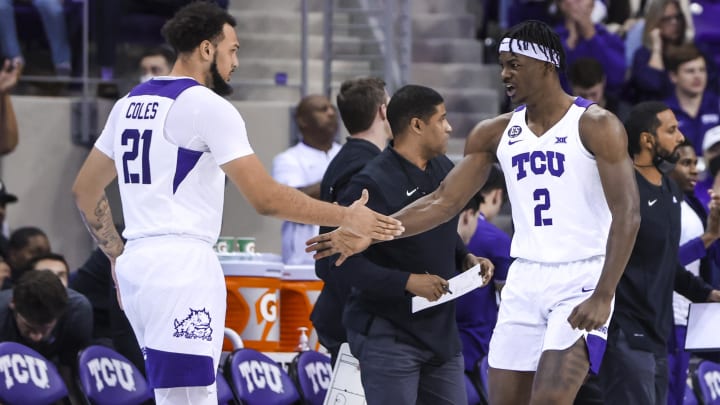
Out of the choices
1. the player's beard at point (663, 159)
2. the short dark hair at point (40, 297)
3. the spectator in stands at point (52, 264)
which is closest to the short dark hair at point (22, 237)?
the spectator in stands at point (52, 264)

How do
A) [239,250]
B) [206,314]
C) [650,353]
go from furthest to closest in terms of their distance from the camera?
[239,250]
[650,353]
[206,314]

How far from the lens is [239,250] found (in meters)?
8.99

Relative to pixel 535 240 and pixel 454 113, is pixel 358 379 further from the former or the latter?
pixel 454 113

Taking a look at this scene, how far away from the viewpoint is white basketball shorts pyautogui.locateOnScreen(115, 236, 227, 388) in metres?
5.35

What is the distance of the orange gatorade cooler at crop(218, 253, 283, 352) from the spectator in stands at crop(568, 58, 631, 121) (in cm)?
377

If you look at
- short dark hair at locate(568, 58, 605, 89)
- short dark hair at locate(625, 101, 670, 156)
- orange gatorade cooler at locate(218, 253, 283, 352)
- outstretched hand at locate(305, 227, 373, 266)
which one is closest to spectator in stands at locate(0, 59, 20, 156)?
orange gatorade cooler at locate(218, 253, 283, 352)

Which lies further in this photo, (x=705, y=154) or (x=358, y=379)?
(x=705, y=154)

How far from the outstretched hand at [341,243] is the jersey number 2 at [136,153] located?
94 cm

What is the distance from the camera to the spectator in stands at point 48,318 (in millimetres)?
7777

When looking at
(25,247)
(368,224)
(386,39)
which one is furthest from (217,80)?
(386,39)

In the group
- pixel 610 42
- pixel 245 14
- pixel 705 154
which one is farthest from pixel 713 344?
pixel 245 14

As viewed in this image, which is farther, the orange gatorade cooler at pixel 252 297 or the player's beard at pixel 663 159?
the orange gatorade cooler at pixel 252 297

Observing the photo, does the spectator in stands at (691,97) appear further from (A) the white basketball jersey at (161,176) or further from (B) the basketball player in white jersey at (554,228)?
(A) the white basketball jersey at (161,176)

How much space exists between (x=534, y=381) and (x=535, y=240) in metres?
0.58
